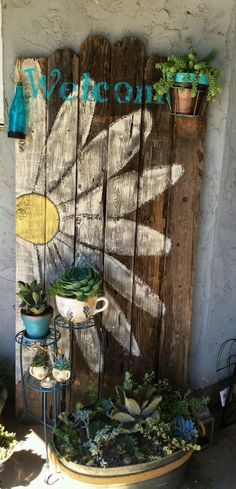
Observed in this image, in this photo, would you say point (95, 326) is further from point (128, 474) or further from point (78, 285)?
point (128, 474)

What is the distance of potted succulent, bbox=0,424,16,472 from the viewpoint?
95.9 inches

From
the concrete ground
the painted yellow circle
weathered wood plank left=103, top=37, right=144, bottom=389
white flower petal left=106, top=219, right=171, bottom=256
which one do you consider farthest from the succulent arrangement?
the painted yellow circle

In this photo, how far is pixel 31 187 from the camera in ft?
8.51

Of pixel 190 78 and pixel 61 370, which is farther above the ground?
pixel 190 78

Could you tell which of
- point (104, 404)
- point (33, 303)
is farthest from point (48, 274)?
point (104, 404)

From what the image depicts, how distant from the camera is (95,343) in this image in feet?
8.91

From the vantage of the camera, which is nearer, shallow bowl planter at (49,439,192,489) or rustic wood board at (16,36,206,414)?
shallow bowl planter at (49,439,192,489)

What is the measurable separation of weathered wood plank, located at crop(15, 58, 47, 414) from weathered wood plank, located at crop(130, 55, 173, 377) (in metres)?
0.51

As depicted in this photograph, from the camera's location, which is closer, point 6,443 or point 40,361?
point 40,361

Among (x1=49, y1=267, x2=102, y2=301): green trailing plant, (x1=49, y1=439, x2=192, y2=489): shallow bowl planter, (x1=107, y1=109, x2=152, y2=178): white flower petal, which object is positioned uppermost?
(x1=107, y1=109, x2=152, y2=178): white flower petal

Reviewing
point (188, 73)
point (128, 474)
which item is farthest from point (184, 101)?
point (128, 474)

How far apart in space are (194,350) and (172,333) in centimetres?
20

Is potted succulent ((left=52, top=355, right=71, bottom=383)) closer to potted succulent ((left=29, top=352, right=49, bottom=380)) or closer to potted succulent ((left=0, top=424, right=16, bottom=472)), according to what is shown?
potted succulent ((left=29, top=352, right=49, bottom=380))

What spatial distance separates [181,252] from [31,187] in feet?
2.74
